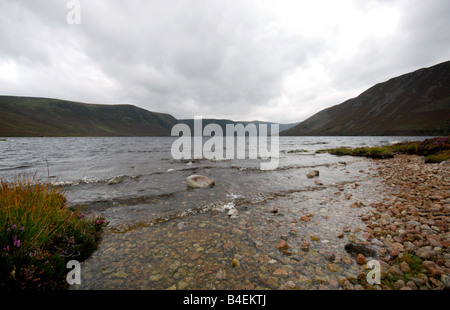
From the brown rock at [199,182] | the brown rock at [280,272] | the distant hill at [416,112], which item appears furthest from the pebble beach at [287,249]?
the distant hill at [416,112]

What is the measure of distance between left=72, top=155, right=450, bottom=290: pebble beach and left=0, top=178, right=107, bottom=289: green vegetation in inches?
17.5

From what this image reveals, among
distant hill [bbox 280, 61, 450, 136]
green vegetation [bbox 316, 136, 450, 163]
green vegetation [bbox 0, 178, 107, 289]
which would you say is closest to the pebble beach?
green vegetation [bbox 0, 178, 107, 289]

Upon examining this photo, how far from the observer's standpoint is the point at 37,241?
3.68 meters

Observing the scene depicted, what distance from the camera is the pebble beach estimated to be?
3523 mm

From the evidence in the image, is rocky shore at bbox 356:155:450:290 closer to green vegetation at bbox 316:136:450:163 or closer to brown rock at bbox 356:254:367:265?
brown rock at bbox 356:254:367:265

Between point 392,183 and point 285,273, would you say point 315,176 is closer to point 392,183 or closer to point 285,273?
point 392,183

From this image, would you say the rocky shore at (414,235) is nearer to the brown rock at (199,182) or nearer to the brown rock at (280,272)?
the brown rock at (280,272)

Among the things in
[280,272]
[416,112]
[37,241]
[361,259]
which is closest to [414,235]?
[361,259]

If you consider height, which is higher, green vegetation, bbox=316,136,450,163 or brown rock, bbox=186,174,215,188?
green vegetation, bbox=316,136,450,163

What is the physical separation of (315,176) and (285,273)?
38.1 feet

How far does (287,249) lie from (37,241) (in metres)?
5.78

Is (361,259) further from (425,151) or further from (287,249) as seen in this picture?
(425,151)

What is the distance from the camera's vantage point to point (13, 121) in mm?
169250
